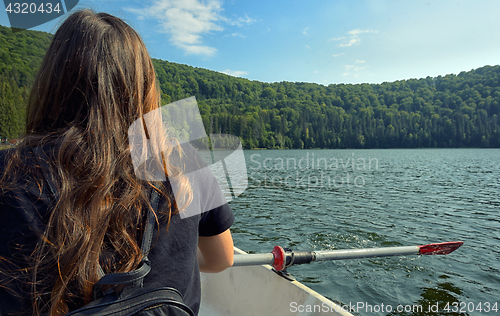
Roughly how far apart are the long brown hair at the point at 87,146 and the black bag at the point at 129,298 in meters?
0.03

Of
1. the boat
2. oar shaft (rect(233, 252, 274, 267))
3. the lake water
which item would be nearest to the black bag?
oar shaft (rect(233, 252, 274, 267))

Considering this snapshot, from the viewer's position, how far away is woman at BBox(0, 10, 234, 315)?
79cm

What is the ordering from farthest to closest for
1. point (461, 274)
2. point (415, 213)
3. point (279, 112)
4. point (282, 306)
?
point (279, 112) → point (415, 213) → point (461, 274) → point (282, 306)

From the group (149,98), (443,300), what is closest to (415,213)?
(443,300)

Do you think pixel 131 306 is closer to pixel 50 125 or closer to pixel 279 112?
pixel 50 125

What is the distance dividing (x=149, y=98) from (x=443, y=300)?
664cm

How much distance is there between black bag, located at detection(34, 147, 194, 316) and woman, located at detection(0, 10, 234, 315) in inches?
1.1

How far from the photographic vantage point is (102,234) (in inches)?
32.7

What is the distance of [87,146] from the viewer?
876mm

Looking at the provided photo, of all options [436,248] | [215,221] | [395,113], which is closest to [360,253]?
[436,248]

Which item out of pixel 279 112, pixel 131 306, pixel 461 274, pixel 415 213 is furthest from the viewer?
pixel 279 112

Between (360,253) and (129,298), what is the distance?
313 cm

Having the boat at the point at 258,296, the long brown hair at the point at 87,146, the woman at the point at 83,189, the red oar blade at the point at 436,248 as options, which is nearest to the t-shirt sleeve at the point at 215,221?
the woman at the point at 83,189

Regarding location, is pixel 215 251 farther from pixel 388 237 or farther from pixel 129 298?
pixel 388 237
